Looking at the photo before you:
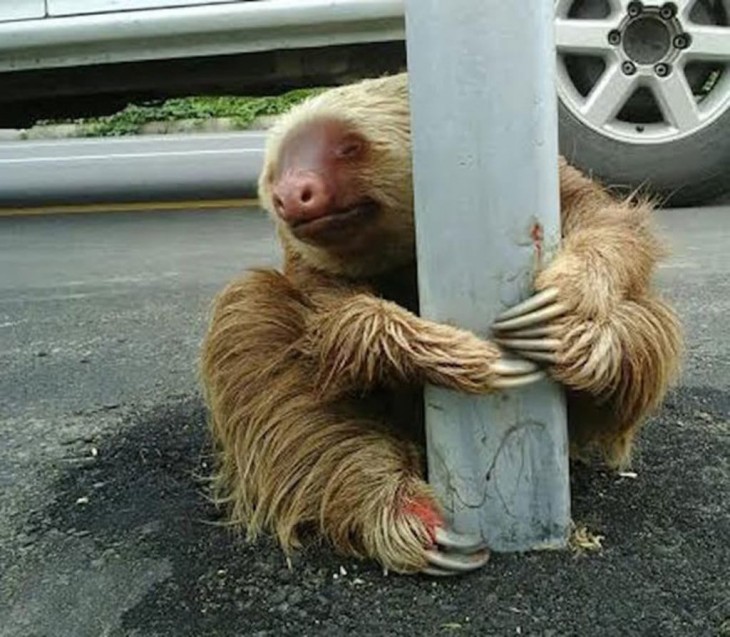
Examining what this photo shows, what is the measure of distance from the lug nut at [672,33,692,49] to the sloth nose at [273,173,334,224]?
10.8 feet

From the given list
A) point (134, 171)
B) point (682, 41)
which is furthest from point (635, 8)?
point (134, 171)

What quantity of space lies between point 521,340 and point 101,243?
4042 millimetres

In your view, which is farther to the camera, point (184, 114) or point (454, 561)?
point (184, 114)

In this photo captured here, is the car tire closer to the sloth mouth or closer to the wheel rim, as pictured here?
the wheel rim

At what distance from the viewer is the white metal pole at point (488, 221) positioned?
1.80 meters

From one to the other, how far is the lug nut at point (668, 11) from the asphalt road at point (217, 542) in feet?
5.72

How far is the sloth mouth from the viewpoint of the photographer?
82.5 inches

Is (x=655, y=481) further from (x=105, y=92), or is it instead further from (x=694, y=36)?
(x=105, y=92)

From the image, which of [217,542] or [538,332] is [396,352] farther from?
[217,542]

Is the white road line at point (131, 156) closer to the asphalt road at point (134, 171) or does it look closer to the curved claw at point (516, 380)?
the asphalt road at point (134, 171)

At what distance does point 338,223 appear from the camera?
212 cm

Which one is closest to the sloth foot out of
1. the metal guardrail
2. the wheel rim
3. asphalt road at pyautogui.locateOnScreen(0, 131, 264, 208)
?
the wheel rim

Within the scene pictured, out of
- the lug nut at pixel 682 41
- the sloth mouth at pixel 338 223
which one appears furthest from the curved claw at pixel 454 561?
the lug nut at pixel 682 41

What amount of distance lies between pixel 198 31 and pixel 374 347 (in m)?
3.84
